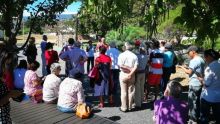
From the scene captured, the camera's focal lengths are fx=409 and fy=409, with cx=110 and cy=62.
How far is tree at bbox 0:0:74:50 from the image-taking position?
981cm

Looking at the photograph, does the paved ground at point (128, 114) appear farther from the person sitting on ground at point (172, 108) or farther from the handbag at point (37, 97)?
the person sitting on ground at point (172, 108)

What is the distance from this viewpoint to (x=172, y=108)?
6062mm

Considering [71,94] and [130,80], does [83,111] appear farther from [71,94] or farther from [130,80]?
[130,80]

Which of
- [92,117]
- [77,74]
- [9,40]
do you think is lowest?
[92,117]

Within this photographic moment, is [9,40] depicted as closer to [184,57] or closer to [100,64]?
[100,64]

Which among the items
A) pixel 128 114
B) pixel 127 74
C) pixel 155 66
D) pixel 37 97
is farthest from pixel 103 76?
pixel 37 97

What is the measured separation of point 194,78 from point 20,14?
456 centimetres

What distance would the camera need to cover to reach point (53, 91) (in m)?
8.84

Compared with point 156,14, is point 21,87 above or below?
below

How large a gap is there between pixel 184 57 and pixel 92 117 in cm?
1444

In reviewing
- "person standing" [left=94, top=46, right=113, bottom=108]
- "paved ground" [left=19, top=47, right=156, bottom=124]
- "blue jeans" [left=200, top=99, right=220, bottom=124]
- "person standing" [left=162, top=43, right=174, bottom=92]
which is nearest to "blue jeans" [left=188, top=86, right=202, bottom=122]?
"blue jeans" [left=200, top=99, right=220, bottom=124]

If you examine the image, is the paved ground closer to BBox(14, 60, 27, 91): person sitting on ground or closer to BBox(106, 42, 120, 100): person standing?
Answer: BBox(106, 42, 120, 100): person standing

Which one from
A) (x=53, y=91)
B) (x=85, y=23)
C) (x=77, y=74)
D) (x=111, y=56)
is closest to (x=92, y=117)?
(x=77, y=74)

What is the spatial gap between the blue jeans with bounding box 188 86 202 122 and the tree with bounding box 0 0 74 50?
12.5 ft
